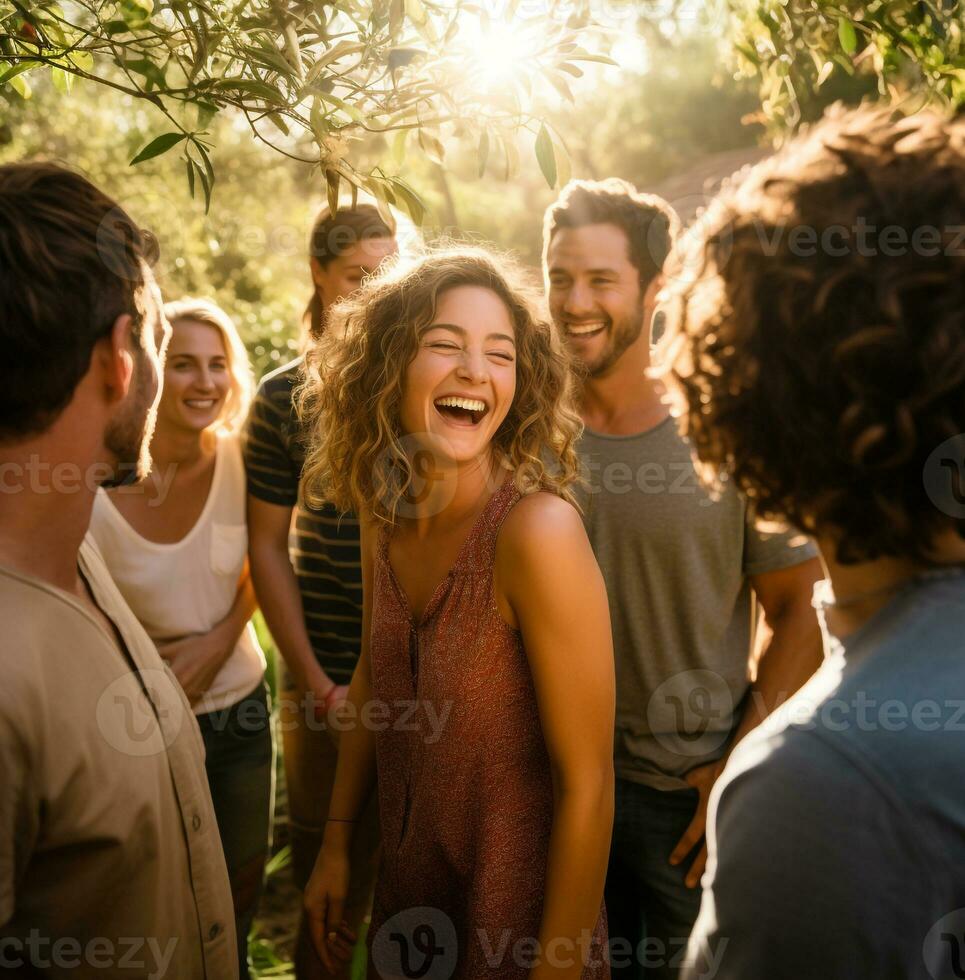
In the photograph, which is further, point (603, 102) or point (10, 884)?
point (603, 102)

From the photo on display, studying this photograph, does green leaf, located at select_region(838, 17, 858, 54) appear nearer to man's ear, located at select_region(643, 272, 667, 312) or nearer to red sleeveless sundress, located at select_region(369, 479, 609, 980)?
man's ear, located at select_region(643, 272, 667, 312)

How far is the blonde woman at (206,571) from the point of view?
113 inches

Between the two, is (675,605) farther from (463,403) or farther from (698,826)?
(463,403)

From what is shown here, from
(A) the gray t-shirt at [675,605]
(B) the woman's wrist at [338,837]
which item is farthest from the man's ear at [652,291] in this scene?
(B) the woman's wrist at [338,837]

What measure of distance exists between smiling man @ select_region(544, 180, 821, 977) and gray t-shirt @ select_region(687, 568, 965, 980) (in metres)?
1.49

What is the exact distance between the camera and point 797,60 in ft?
8.05

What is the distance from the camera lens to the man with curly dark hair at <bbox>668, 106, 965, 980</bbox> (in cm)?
94

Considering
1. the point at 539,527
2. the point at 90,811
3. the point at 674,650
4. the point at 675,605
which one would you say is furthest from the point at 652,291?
the point at 90,811

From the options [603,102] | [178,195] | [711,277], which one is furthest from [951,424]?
[603,102]

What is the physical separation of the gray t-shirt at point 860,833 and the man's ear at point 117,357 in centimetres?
117

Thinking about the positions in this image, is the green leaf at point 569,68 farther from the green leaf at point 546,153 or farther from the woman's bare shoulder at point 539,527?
the woman's bare shoulder at point 539,527

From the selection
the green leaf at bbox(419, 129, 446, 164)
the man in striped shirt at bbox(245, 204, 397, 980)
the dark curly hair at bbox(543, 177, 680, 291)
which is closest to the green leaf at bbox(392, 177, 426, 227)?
the green leaf at bbox(419, 129, 446, 164)

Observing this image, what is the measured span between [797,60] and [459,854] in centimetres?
214

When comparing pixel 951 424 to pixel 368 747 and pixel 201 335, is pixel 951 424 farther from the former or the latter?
pixel 201 335
